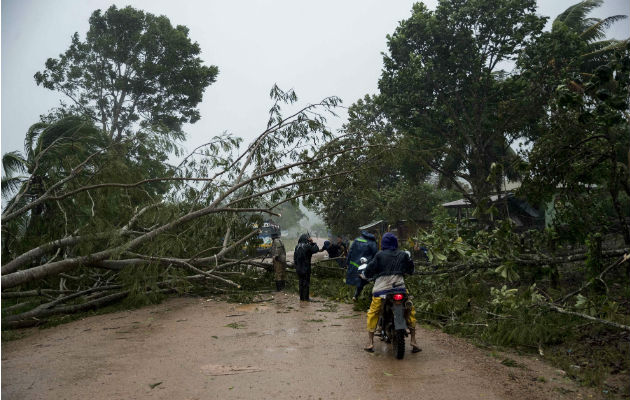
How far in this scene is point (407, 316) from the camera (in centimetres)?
520

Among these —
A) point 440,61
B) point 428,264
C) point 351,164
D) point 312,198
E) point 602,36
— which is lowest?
point 428,264

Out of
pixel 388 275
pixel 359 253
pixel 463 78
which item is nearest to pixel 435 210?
pixel 463 78

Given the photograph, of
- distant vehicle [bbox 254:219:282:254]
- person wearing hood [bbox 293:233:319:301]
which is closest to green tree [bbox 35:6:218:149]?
distant vehicle [bbox 254:219:282:254]

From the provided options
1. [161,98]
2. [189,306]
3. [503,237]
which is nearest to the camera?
[503,237]

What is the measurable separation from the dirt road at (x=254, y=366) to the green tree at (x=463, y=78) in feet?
42.0

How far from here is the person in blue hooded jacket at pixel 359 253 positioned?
686 centimetres

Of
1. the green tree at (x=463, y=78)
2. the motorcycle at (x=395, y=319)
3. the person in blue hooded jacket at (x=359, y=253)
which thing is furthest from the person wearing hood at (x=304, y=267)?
the green tree at (x=463, y=78)

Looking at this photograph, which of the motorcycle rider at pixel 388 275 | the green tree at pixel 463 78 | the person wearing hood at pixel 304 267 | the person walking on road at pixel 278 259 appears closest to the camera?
the motorcycle rider at pixel 388 275

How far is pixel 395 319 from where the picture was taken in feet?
16.3

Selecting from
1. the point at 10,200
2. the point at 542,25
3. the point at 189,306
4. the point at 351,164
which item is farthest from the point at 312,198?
the point at 542,25

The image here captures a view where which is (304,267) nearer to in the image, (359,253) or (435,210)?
(359,253)

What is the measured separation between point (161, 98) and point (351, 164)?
17.3m

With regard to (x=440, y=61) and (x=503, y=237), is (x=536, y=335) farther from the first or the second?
(x=440, y=61)

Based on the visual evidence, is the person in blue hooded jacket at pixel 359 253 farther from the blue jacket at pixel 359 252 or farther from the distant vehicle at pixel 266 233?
the distant vehicle at pixel 266 233
